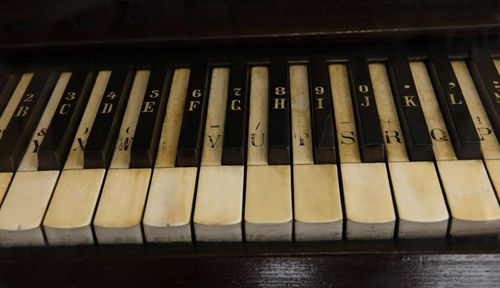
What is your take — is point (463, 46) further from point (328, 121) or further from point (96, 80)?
point (96, 80)

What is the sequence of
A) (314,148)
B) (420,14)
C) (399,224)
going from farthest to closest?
(420,14) < (314,148) < (399,224)

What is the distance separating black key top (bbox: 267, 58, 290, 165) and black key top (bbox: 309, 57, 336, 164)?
2.0 inches

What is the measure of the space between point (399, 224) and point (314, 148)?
0.68 feet

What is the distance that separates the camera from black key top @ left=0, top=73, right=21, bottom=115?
3.94 feet

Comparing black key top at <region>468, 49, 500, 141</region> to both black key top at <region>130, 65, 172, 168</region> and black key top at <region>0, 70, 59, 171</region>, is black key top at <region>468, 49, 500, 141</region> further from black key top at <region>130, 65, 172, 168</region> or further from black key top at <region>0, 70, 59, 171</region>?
black key top at <region>0, 70, 59, 171</region>

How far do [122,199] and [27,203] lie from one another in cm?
17

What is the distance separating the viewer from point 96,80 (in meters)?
1.24

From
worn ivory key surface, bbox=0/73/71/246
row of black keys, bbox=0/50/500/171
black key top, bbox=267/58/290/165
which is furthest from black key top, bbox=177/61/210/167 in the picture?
worn ivory key surface, bbox=0/73/71/246

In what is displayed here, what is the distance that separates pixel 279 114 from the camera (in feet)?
3.50

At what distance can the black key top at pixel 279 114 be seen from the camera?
99cm

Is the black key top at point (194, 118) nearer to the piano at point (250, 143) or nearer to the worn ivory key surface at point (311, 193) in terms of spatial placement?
the piano at point (250, 143)

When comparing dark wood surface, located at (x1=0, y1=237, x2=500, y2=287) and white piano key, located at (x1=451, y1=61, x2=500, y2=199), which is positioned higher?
white piano key, located at (x1=451, y1=61, x2=500, y2=199)

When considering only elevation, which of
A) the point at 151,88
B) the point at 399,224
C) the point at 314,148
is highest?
the point at 151,88

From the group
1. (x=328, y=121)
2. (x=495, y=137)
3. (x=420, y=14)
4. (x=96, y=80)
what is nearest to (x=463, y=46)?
(x=420, y=14)
